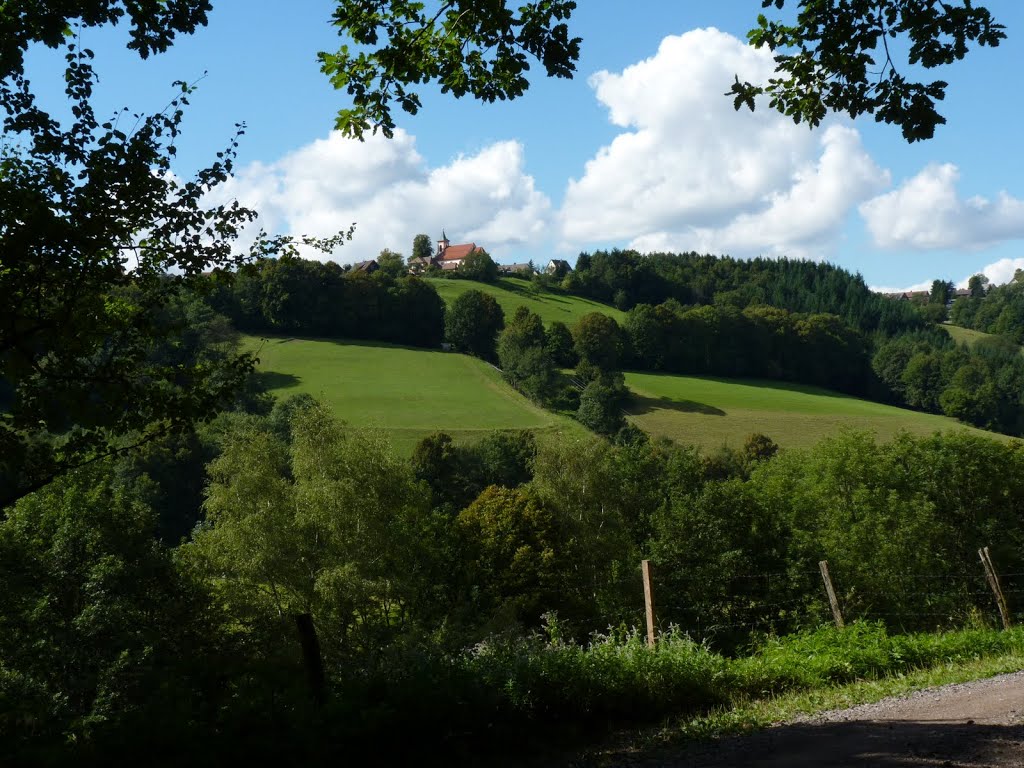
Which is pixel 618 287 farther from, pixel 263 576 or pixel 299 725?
pixel 299 725

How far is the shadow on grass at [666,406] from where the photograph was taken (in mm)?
78500

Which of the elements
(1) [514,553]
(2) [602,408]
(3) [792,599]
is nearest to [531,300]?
(2) [602,408]

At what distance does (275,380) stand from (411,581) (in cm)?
4640

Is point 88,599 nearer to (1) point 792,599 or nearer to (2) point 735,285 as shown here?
(1) point 792,599

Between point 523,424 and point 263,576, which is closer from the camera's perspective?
point 263,576

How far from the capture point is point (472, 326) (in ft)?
310

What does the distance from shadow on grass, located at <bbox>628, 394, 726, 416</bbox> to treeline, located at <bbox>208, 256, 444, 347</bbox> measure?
26516 mm

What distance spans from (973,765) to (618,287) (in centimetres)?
12989

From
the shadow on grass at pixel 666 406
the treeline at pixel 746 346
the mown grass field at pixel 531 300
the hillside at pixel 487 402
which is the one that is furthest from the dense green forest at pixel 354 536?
the mown grass field at pixel 531 300

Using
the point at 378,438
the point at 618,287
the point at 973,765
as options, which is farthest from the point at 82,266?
the point at 618,287

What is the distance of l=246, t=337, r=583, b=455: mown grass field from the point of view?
65688 millimetres

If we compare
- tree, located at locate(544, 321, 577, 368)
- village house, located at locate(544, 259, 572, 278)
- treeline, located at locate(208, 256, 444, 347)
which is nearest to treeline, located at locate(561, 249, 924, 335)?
village house, located at locate(544, 259, 572, 278)

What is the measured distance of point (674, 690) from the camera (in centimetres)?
853

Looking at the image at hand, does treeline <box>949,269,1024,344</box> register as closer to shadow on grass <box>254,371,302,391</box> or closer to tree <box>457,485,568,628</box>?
shadow on grass <box>254,371,302,391</box>
